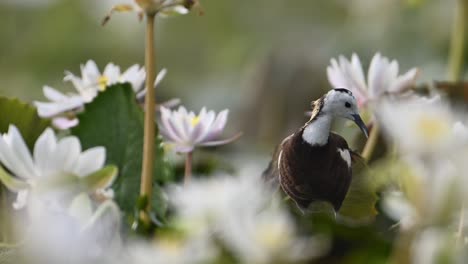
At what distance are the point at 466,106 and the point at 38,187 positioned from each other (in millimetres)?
452

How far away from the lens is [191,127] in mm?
504

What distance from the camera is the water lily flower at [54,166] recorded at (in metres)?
0.35

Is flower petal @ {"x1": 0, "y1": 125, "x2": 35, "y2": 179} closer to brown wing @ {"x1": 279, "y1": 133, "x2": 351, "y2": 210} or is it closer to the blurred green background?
brown wing @ {"x1": 279, "y1": 133, "x2": 351, "y2": 210}

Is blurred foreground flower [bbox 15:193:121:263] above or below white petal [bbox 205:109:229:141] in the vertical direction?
above

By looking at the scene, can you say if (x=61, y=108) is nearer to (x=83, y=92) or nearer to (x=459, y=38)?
(x=83, y=92)

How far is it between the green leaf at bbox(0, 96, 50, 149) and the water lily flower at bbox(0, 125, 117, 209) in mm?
166

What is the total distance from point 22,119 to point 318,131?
0.18m

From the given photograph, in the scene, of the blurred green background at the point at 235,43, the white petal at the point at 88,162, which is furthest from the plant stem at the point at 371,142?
the blurred green background at the point at 235,43

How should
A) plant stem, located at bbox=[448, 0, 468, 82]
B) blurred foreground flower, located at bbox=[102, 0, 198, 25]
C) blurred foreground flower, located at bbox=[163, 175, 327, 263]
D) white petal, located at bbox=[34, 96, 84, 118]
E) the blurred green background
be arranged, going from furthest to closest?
the blurred green background → plant stem, located at bbox=[448, 0, 468, 82] → white petal, located at bbox=[34, 96, 84, 118] → blurred foreground flower, located at bbox=[102, 0, 198, 25] → blurred foreground flower, located at bbox=[163, 175, 327, 263]

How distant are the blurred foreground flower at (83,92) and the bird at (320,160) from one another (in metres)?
0.12

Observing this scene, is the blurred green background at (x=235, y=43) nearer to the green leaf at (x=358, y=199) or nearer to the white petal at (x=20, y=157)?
the green leaf at (x=358, y=199)

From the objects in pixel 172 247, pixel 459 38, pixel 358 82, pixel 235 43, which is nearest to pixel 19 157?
pixel 172 247

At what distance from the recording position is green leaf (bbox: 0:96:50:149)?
527mm

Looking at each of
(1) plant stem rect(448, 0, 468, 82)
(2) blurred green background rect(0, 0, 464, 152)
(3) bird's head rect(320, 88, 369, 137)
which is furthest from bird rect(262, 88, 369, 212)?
(2) blurred green background rect(0, 0, 464, 152)
